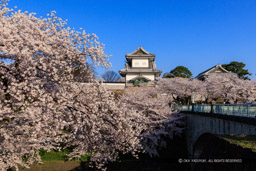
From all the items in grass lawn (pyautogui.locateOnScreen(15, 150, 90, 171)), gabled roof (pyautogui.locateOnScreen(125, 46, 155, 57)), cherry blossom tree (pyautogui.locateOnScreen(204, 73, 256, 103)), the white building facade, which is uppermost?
gabled roof (pyautogui.locateOnScreen(125, 46, 155, 57))

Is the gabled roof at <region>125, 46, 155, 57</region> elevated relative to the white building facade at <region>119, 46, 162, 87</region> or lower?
elevated

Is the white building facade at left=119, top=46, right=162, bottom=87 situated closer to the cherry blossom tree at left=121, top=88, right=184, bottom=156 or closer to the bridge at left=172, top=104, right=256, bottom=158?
the cherry blossom tree at left=121, top=88, right=184, bottom=156

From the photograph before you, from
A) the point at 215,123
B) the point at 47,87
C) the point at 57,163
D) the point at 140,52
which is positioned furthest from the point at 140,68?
the point at 47,87

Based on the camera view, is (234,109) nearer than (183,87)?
Yes

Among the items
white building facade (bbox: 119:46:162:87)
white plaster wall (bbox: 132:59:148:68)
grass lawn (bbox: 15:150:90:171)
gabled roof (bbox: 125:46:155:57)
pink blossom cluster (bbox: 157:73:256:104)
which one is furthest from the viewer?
gabled roof (bbox: 125:46:155:57)

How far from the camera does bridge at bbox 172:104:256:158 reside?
937 cm

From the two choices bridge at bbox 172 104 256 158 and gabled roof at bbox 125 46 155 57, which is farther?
gabled roof at bbox 125 46 155 57

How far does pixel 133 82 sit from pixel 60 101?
3531 cm

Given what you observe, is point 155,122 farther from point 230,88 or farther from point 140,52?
point 140,52

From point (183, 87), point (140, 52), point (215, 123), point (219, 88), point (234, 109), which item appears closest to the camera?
point (234, 109)

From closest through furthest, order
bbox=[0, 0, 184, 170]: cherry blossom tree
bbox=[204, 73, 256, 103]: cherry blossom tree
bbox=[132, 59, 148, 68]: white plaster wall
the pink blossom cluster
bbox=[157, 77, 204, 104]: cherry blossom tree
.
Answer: bbox=[0, 0, 184, 170]: cherry blossom tree → bbox=[204, 73, 256, 103]: cherry blossom tree → the pink blossom cluster → bbox=[157, 77, 204, 104]: cherry blossom tree → bbox=[132, 59, 148, 68]: white plaster wall

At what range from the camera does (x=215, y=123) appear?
1322cm

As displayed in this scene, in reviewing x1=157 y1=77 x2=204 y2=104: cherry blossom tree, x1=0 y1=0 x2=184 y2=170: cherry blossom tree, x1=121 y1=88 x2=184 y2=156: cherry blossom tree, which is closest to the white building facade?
x1=157 y1=77 x2=204 y2=104: cherry blossom tree

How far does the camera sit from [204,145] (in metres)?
18.9
